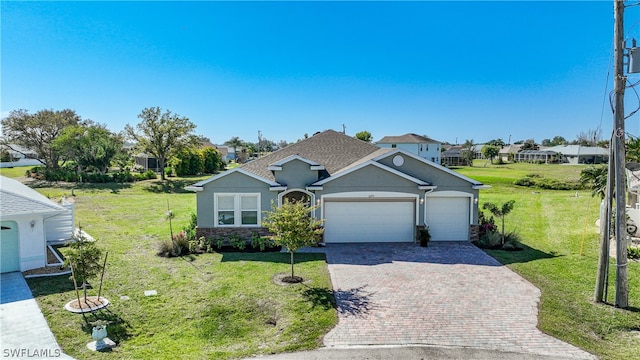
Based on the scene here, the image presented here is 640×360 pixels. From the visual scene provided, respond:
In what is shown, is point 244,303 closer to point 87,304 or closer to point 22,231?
point 87,304

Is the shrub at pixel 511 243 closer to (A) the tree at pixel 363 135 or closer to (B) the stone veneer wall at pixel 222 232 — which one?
(B) the stone veneer wall at pixel 222 232

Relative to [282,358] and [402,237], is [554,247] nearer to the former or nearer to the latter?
[402,237]

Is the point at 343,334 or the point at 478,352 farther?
the point at 343,334

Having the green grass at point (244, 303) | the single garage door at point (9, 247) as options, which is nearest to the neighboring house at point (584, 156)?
the green grass at point (244, 303)

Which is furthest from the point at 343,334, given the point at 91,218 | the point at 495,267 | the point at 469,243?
the point at 91,218

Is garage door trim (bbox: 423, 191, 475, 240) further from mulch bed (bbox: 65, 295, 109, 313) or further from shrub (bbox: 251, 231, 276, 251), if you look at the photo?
mulch bed (bbox: 65, 295, 109, 313)

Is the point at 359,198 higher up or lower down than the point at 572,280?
higher up

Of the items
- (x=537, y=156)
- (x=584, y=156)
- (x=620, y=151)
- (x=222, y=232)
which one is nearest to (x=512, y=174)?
(x=584, y=156)
